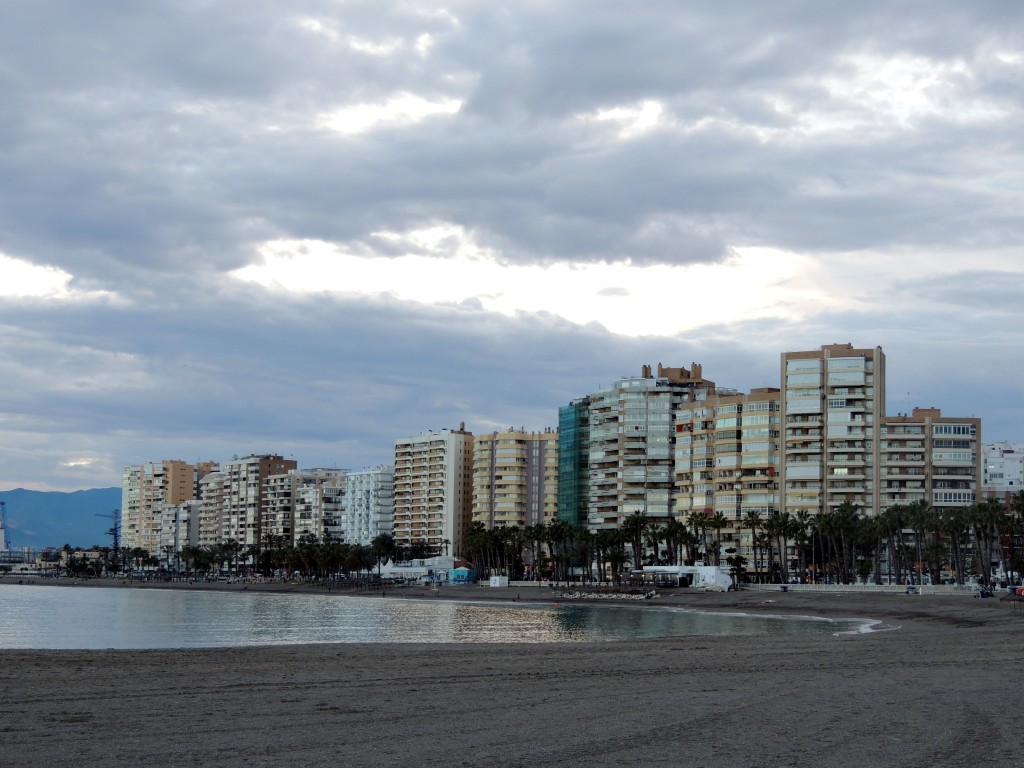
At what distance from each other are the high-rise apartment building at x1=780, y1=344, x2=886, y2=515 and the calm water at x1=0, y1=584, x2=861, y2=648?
159 feet

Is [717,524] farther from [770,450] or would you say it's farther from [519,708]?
[519,708]

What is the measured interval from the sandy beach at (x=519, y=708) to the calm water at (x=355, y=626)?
→ 19139mm

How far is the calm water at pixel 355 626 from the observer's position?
2195 inches

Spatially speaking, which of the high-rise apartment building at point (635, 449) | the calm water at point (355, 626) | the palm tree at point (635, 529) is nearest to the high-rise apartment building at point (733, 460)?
the high-rise apartment building at point (635, 449)

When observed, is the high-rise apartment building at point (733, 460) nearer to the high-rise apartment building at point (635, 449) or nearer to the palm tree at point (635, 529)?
the high-rise apartment building at point (635, 449)

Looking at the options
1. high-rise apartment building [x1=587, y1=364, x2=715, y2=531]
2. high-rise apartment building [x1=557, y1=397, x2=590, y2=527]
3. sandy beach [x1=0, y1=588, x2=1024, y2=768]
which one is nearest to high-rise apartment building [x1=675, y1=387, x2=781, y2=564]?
high-rise apartment building [x1=587, y1=364, x2=715, y2=531]

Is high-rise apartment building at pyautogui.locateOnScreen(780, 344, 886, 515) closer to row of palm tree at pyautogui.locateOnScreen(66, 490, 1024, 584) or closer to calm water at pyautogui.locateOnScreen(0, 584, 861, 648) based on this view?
row of palm tree at pyautogui.locateOnScreen(66, 490, 1024, 584)

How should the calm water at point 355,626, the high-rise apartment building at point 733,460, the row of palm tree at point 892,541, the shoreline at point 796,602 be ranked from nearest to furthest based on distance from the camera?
1. the calm water at point 355,626
2. the shoreline at point 796,602
3. the row of palm tree at point 892,541
4. the high-rise apartment building at point 733,460

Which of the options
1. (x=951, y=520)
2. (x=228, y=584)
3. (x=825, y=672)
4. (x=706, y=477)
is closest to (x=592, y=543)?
(x=706, y=477)

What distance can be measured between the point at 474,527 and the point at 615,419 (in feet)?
90.5

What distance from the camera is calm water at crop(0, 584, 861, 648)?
183 ft

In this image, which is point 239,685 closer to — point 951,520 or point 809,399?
point 951,520

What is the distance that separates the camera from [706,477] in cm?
15825

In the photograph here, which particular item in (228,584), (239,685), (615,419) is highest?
(615,419)
